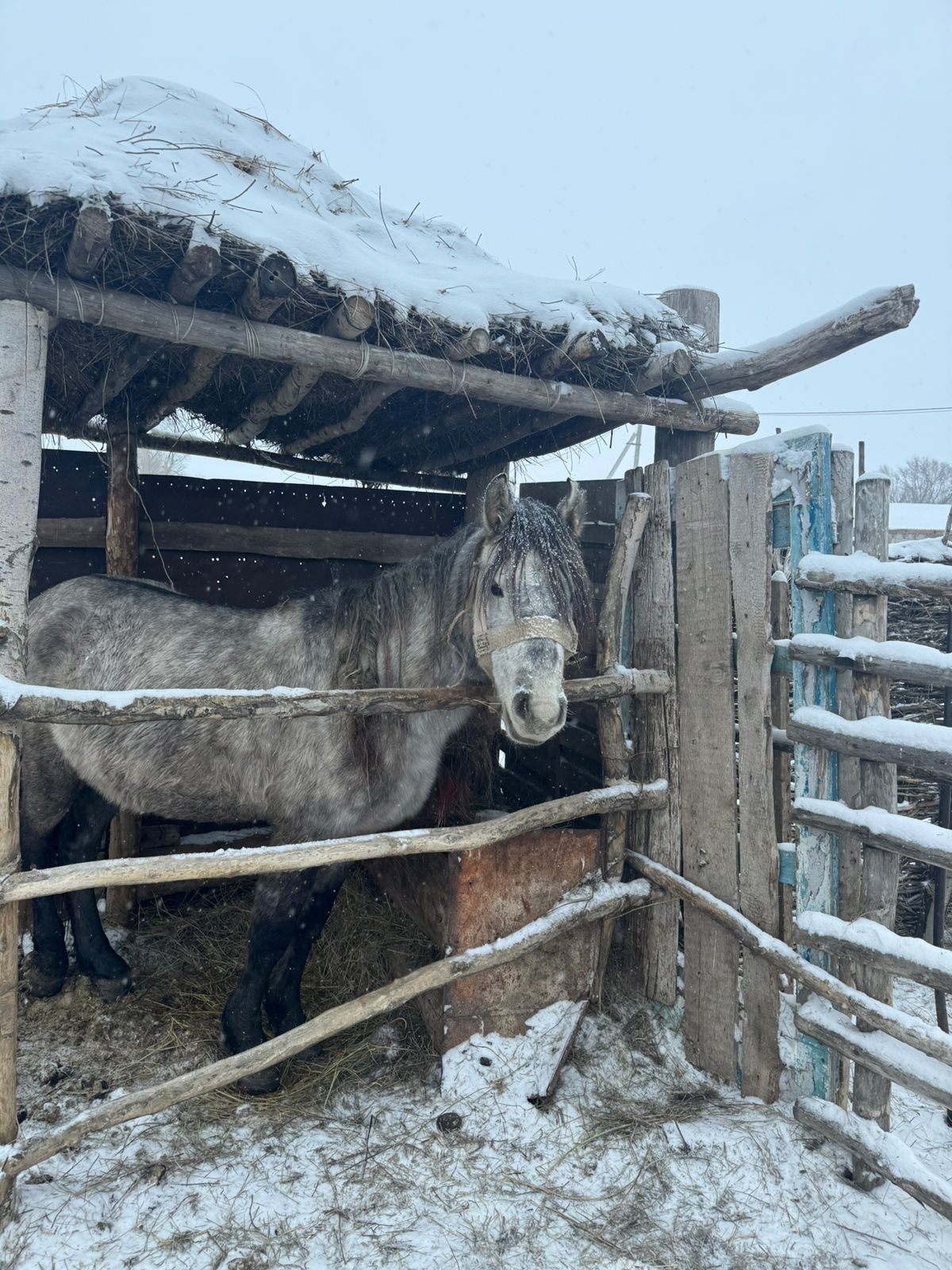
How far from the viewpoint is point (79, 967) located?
4.10m

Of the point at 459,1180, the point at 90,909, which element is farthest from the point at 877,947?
the point at 90,909

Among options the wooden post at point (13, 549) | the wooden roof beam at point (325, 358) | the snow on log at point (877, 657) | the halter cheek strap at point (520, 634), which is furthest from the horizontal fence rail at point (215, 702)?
the wooden roof beam at point (325, 358)

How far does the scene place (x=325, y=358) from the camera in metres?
3.06

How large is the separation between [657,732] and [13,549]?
9.30ft

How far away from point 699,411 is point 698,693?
1710mm

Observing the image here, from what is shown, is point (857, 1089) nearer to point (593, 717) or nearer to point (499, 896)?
point (499, 896)

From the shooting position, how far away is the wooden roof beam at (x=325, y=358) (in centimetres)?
261

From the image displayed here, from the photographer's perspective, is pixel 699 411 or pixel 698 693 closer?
pixel 698 693

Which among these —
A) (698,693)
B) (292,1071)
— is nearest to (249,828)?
(292,1071)

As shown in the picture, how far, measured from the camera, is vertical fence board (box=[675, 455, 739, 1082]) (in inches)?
127

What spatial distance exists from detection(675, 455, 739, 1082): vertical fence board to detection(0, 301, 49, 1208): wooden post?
2.72 m

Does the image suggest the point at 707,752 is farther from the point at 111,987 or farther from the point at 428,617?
the point at 111,987

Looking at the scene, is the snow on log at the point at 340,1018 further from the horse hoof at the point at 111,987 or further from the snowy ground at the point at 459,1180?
the horse hoof at the point at 111,987

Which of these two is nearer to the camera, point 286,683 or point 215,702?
point 215,702
